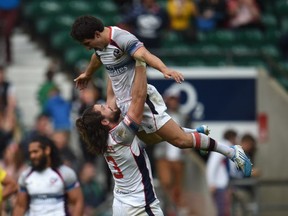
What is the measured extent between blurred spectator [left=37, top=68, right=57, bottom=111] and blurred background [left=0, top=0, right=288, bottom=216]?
1cm

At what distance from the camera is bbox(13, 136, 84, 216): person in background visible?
12188 mm

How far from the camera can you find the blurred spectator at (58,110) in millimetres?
17391

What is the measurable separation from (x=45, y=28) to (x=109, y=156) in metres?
8.89

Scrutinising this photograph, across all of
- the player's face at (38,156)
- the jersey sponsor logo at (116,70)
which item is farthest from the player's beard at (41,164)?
the jersey sponsor logo at (116,70)

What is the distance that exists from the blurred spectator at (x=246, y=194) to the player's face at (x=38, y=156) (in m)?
4.60

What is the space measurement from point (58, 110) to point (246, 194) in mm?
2805

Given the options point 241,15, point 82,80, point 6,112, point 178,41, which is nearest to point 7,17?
point 6,112

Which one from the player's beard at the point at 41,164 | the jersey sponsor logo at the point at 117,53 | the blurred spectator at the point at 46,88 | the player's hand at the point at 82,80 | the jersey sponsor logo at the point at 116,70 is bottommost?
the blurred spectator at the point at 46,88

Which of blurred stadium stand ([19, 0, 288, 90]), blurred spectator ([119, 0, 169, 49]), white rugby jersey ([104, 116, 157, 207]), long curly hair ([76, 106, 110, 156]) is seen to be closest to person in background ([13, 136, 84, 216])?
white rugby jersey ([104, 116, 157, 207])

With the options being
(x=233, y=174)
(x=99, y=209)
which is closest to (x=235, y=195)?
(x=233, y=174)

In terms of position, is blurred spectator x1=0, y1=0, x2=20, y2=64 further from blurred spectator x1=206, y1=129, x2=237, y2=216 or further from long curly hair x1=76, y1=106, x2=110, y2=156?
long curly hair x1=76, y1=106, x2=110, y2=156

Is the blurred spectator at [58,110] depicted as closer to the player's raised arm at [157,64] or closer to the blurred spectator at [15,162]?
the blurred spectator at [15,162]

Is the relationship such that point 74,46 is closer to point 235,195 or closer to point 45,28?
point 45,28

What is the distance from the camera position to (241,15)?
20188mm
